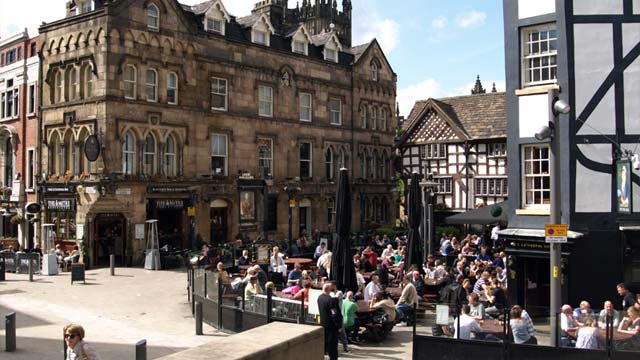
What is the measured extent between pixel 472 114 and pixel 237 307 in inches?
1185

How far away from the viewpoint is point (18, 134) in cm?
3553

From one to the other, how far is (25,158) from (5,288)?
47.1ft

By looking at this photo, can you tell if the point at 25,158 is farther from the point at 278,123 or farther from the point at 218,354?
the point at 218,354

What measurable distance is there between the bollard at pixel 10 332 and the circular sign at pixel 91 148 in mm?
15907

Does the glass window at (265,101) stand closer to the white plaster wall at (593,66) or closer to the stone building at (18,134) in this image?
the stone building at (18,134)

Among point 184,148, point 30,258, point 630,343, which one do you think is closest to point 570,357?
point 630,343

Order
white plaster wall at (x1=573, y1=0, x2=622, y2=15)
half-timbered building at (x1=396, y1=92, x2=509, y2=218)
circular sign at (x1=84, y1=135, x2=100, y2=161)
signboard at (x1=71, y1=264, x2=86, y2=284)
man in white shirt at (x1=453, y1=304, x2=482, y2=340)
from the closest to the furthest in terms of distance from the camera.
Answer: man in white shirt at (x1=453, y1=304, x2=482, y2=340), white plaster wall at (x1=573, y1=0, x2=622, y2=15), signboard at (x1=71, y1=264, x2=86, y2=284), circular sign at (x1=84, y1=135, x2=100, y2=161), half-timbered building at (x1=396, y1=92, x2=509, y2=218)

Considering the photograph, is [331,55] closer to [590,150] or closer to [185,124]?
[185,124]

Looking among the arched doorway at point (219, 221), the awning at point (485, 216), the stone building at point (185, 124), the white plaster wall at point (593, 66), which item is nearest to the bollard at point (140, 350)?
the white plaster wall at point (593, 66)

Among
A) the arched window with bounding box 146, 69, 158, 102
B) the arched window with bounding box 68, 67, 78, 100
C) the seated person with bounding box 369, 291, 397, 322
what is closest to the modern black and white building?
the seated person with bounding box 369, 291, 397, 322

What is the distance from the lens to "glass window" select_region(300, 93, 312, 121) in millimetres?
39675

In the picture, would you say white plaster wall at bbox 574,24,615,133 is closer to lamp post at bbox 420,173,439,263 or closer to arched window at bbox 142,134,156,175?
lamp post at bbox 420,173,439,263

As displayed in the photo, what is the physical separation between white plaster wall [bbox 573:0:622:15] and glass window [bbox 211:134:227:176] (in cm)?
2166

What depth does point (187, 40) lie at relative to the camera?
32.6m
